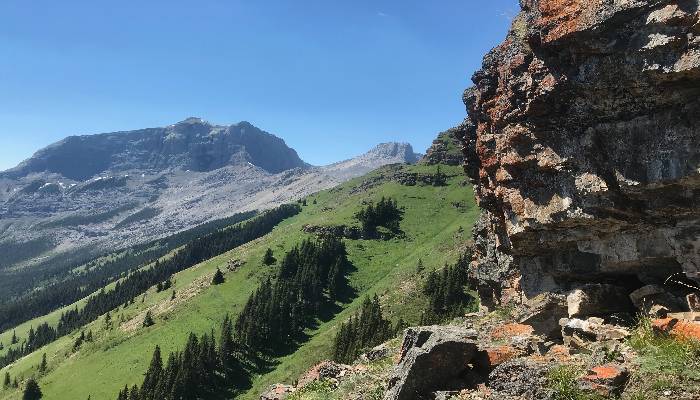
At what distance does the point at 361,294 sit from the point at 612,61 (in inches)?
5499

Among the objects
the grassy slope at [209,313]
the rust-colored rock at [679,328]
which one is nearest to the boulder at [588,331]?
the rust-colored rock at [679,328]

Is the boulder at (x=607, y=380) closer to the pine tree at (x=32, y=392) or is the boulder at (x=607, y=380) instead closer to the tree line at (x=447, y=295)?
the tree line at (x=447, y=295)

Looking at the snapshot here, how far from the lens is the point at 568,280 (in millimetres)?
25000

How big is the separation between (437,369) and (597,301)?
8.88 meters

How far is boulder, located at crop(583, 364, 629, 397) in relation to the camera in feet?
40.3

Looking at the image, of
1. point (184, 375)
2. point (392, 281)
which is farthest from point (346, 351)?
point (392, 281)

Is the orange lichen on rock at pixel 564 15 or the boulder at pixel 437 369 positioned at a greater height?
the orange lichen on rock at pixel 564 15

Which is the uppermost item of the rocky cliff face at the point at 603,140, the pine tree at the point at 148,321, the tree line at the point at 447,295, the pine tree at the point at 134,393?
the rocky cliff face at the point at 603,140

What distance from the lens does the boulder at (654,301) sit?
17.9m

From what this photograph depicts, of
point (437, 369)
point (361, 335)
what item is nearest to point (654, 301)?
point (437, 369)

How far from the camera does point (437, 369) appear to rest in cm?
1653

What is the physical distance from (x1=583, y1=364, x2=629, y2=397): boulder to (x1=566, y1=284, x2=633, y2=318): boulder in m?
7.79

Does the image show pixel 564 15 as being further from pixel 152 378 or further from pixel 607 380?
pixel 152 378

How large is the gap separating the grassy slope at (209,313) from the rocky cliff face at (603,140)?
3170 inches
